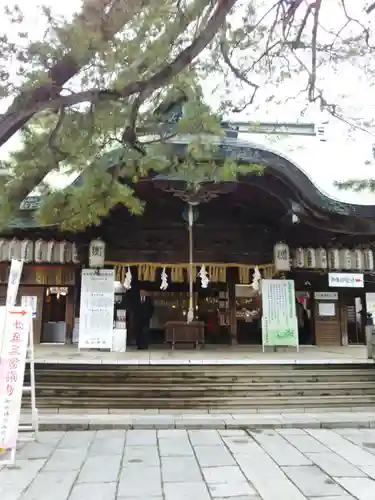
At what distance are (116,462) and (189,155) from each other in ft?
14.7

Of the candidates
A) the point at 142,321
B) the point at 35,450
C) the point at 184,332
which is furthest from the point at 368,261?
the point at 35,450

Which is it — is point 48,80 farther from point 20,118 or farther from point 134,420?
point 134,420

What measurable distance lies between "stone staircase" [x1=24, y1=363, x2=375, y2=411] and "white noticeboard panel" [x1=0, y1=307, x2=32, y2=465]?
Answer: 9.16 feet

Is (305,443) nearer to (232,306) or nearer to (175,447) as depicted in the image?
(175,447)

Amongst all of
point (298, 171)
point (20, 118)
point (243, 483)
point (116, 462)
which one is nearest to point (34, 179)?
point (20, 118)

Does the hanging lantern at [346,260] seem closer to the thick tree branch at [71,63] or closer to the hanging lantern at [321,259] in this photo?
the hanging lantern at [321,259]

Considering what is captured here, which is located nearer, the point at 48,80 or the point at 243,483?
the point at 243,483

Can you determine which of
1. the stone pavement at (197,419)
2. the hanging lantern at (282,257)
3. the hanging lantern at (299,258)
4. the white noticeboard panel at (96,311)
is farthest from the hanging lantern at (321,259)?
the white noticeboard panel at (96,311)

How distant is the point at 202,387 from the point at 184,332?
4760mm

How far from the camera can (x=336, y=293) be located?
14.3 meters

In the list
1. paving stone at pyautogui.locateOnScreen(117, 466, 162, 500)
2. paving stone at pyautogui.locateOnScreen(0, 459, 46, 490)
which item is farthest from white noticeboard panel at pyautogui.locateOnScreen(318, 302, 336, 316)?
paving stone at pyautogui.locateOnScreen(0, 459, 46, 490)

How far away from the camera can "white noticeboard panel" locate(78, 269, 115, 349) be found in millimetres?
11344

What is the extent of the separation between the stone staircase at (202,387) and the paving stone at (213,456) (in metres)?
2.35

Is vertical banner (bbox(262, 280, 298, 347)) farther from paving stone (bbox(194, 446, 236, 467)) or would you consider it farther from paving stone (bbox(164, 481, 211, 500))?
paving stone (bbox(164, 481, 211, 500))
